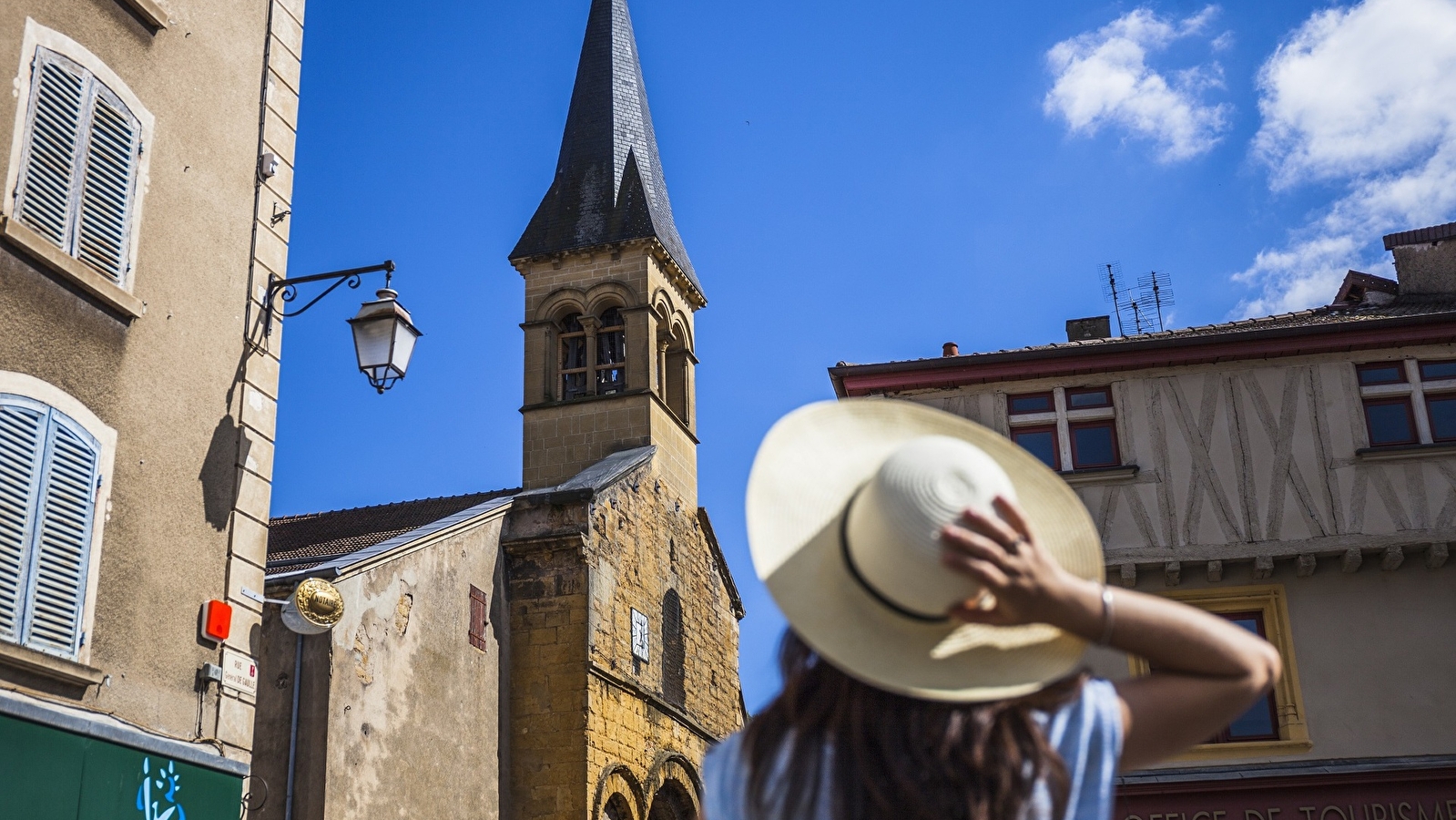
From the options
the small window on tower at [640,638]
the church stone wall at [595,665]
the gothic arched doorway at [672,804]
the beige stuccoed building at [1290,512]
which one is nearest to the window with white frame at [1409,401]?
the beige stuccoed building at [1290,512]

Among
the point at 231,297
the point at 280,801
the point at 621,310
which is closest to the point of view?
the point at 231,297

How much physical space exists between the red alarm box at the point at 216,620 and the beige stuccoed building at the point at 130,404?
0.02 metres

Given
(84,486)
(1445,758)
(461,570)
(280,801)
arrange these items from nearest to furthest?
(84,486)
(280,801)
(1445,758)
(461,570)

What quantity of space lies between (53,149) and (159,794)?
3.85 metres

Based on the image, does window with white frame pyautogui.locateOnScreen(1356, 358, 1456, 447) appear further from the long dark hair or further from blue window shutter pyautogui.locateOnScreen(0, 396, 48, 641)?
the long dark hair

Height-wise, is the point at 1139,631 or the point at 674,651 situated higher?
the point at 674,651

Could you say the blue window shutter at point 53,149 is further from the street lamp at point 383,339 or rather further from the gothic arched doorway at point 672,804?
the gothic arched doorway at point 672,804

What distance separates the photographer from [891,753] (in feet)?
5.37

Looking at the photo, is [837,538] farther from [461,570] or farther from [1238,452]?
[461,570]

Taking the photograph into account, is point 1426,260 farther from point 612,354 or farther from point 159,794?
point 159,794

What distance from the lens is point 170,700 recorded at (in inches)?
338

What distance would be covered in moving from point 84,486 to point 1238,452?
11.2 m

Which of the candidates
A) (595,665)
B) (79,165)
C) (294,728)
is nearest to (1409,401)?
(595,665)

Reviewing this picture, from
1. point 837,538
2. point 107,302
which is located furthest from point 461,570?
point 837,538
